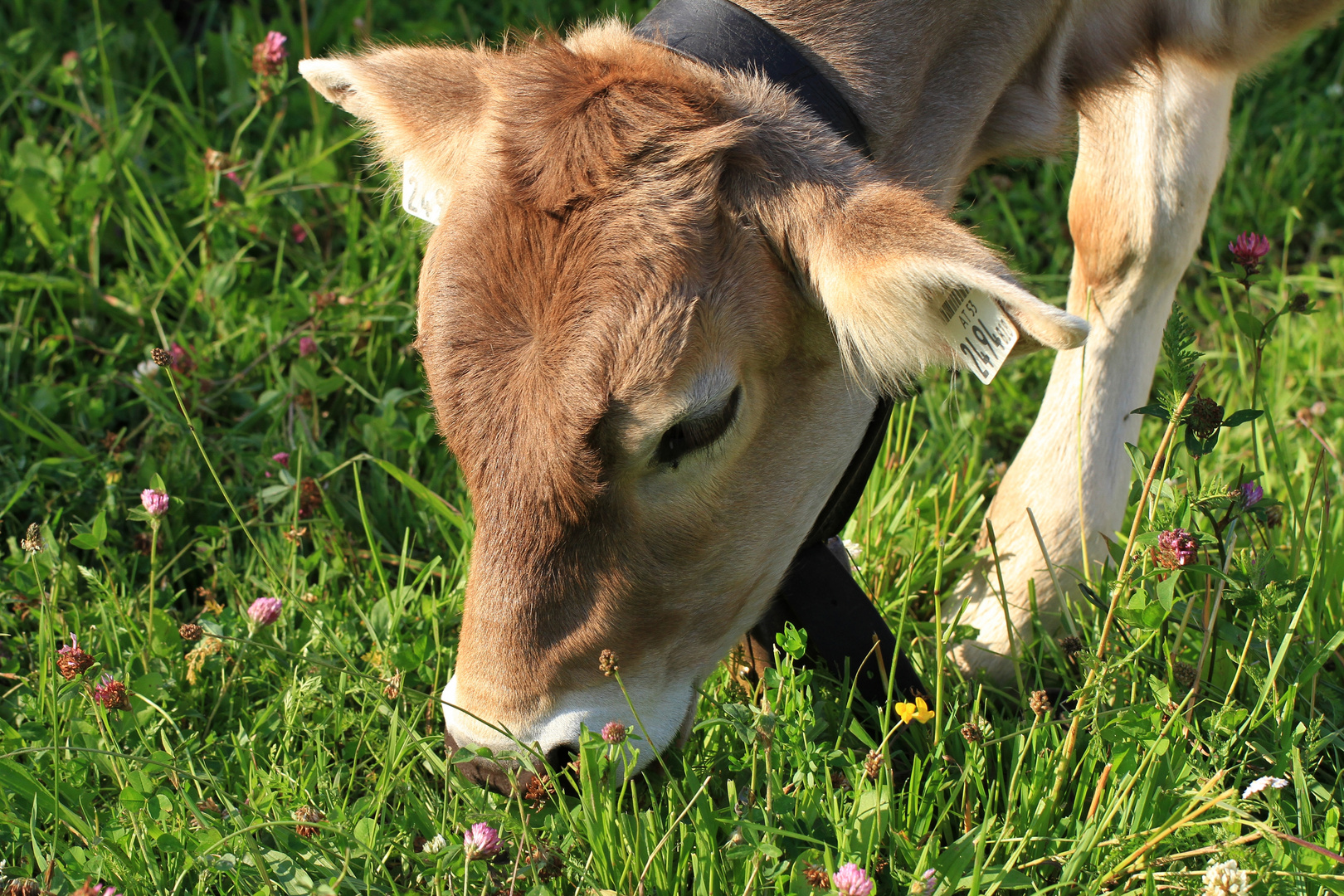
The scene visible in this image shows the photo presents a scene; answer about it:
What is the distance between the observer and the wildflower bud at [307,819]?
2.26 metres

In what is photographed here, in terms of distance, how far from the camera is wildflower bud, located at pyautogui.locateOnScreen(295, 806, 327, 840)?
226cm

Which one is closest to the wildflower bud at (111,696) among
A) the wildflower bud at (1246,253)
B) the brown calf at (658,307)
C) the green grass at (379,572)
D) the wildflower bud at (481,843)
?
the green grass at (379,572)

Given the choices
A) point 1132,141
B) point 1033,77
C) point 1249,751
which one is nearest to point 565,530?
point 1249,751

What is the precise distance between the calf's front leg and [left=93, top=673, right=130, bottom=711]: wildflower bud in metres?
2.10

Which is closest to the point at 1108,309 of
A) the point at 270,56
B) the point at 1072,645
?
the point at 1072,645

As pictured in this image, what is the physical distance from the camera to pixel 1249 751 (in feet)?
8.18

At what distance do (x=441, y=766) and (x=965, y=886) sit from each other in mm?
1133

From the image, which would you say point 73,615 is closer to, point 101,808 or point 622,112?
point 101,808

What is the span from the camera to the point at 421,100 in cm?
268

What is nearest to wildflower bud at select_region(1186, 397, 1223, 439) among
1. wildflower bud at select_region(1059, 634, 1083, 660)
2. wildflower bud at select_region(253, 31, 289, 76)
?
wildflower bud at select_region(1059, 634, 1083, 660)

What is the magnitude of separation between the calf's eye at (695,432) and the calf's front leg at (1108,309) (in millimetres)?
1157

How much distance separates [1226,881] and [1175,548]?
0.63 meters

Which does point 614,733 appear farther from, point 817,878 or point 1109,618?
point 1109,618

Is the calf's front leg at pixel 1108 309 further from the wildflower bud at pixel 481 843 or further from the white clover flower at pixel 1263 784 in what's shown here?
the wildflower bud at pixel 481 843
